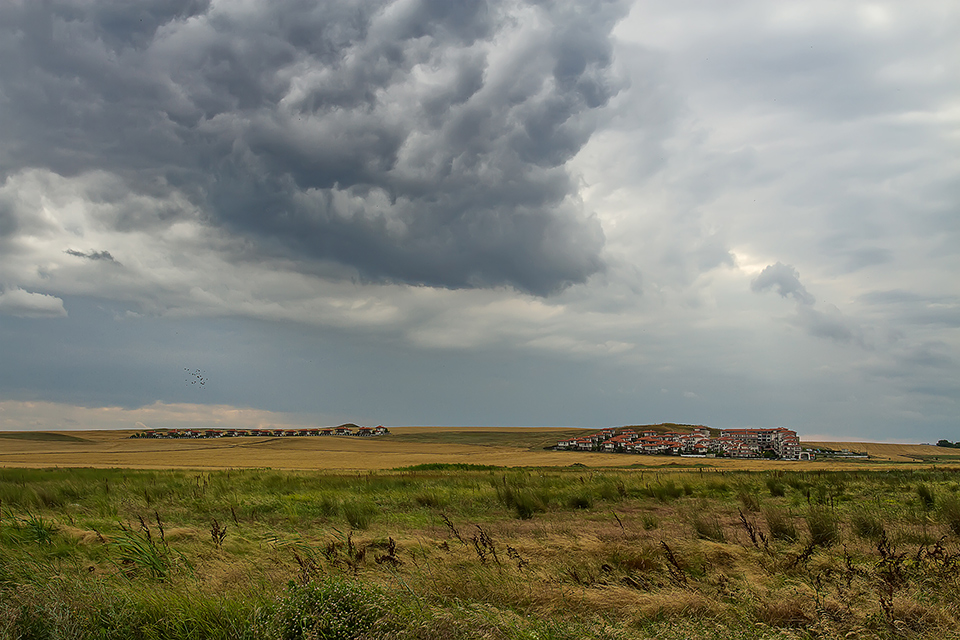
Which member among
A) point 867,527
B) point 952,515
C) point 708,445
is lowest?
point 708,445

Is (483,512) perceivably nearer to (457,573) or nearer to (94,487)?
→ (457,573)

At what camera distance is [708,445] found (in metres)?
133

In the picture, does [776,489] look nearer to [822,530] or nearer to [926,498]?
[926,498]

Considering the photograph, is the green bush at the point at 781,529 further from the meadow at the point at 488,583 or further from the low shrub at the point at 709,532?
the low shrub at the point at 709,532

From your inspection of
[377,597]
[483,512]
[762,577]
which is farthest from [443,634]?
[483,512]

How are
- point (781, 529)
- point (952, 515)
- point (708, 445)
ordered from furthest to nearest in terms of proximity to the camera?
point (708, 445)
point (952, 515)
point (781, 529)

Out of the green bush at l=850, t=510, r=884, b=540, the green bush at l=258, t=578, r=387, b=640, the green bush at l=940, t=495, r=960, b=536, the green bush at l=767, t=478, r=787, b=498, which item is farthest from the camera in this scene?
the green bush at l=767, t=478, r=787, b=498

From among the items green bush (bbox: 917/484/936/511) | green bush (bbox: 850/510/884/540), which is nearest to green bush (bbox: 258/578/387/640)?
green bush (bbox: 850/510/884/540)

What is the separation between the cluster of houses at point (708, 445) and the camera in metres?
119

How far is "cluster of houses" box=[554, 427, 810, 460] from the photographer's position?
118688mm

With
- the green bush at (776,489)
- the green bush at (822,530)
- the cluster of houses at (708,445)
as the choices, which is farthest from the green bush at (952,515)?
the cluster of houses at (708,445)

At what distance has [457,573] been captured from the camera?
690 centimetres

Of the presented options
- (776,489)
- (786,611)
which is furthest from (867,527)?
(776,489)

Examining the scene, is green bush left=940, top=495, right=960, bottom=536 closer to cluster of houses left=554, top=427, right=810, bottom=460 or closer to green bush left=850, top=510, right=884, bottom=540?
green bush left=850, top=510, right=884, bottom=540
